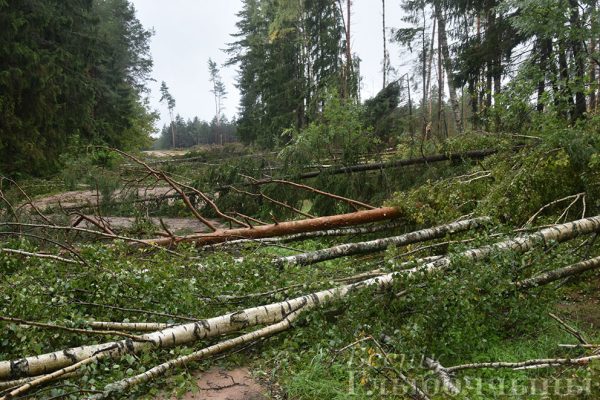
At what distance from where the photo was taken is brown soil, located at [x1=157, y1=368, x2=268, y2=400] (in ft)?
8.98

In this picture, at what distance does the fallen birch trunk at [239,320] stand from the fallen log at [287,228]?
7.49 feet

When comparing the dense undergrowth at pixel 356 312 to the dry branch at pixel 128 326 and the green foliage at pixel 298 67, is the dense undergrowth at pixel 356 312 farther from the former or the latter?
the green foliage at pixel 298 67

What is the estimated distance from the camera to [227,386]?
2.85 meters

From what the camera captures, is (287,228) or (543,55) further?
(543,55)

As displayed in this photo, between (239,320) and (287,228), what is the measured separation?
9.92 ft

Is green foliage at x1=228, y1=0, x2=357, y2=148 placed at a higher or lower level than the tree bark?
higher

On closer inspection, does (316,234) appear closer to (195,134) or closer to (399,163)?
(399,163)

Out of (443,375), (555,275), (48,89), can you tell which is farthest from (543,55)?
(48,89)

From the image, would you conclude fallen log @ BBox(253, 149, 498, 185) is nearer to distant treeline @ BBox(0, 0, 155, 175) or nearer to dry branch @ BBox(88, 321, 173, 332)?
dry branch @ BBox(88, 321, 173, 332)

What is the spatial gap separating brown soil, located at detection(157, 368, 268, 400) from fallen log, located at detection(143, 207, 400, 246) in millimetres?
2039

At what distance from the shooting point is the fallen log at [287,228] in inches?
202

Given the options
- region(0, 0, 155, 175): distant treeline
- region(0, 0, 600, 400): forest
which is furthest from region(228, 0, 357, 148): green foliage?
region(0, 0, 600, 400): forest

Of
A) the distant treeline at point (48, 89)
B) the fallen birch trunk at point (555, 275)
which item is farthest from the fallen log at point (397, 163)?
the distant treeline at point (48, 89)

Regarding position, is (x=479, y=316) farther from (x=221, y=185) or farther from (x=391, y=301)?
(x=221, y=185)
